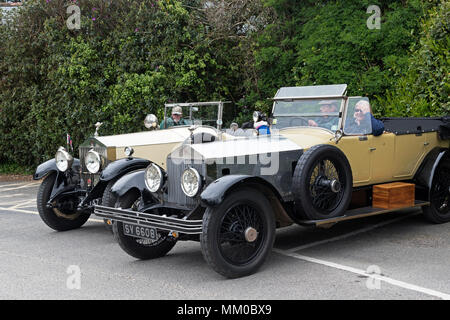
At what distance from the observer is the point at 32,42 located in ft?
49.0

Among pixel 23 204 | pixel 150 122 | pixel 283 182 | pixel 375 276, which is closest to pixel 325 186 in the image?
pixel 283 182

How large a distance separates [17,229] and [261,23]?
8.04m

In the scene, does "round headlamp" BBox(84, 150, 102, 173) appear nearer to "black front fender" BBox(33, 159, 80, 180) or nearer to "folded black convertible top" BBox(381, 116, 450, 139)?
"black front fender" BBox(33, 159, 80, 180)

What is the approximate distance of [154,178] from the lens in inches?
231

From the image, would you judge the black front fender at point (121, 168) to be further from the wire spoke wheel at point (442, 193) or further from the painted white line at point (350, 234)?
the wire spoke wheel at point (442, 193)

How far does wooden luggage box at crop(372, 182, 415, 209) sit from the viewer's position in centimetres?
654

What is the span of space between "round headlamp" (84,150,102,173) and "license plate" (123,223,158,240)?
2.23 m

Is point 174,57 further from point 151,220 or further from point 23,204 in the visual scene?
point 151,220

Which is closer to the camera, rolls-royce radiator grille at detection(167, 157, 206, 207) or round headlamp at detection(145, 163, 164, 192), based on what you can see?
rolls-royce radiator grille at detection(167, 157, 206, 207)

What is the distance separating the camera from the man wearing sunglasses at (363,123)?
6.64 m

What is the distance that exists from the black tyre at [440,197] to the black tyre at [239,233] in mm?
3014

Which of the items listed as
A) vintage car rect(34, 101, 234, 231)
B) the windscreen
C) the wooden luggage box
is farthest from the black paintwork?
the wooden luggage box

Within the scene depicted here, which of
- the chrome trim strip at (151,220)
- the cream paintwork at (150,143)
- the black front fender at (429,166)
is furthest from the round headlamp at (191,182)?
the black front fender at (429,166)

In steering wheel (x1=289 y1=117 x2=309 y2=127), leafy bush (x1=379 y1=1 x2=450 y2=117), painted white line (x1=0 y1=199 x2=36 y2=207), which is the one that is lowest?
painted white line (x1=0 y1=199 x2=36 y2=207)
